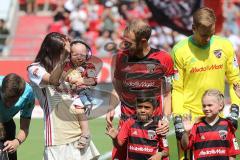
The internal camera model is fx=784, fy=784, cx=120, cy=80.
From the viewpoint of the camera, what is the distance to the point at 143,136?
26.8 ft

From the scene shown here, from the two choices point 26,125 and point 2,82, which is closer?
point 2,82

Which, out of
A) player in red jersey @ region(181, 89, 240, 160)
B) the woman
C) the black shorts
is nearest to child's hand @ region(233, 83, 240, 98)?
player in red jersey @ region(181, 89, 240, 160)

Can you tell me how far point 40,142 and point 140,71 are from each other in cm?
563

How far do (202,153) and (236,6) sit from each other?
18.3 metres

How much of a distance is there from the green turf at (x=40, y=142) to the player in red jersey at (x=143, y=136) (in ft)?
12.0

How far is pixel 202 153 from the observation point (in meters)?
8.10

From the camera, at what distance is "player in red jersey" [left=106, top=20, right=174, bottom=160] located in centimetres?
816

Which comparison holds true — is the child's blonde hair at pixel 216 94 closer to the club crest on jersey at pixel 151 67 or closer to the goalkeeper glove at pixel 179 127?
the goalkeeper glove at pixel 179 127

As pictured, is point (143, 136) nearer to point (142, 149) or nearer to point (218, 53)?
point (142, 149)

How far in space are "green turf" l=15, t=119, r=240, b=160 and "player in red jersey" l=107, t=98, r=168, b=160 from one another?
3.65 metres

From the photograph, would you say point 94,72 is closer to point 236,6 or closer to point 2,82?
point 2,82

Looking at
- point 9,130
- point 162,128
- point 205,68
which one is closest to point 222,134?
point 162,128

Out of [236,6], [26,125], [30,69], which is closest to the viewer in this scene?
[30,69]

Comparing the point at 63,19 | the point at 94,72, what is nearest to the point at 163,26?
the point at 63,19
